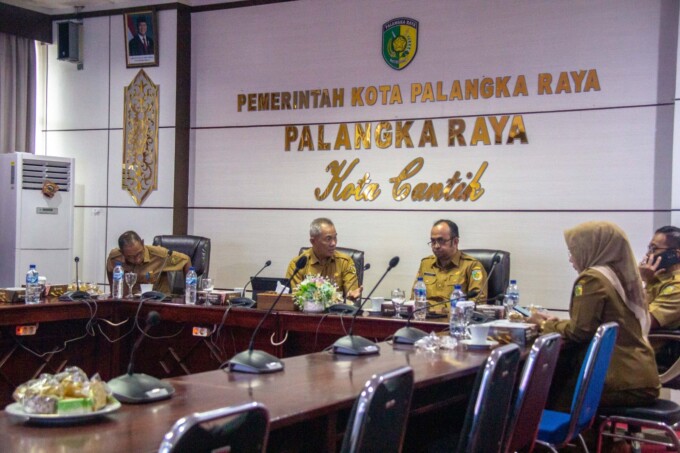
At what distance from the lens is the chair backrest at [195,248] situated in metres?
5.99

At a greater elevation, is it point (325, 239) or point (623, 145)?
point (623, 145)

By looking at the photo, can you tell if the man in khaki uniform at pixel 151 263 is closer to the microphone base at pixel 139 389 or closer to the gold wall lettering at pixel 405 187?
the gold wall lettering at pixel 405 187

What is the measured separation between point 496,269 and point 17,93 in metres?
4.70

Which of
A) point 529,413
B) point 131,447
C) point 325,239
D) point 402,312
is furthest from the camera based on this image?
point 325,239

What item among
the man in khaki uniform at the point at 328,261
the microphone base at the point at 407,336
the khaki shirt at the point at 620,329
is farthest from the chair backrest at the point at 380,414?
the man in khaki uniform at the point at 328,261

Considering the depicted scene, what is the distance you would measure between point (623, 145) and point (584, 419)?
9.77ft

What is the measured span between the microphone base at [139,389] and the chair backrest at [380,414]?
58 centimetres

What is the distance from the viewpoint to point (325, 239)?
5543mm

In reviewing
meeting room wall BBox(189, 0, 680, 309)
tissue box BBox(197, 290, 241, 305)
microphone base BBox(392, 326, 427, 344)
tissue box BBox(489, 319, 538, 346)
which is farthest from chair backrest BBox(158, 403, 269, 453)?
meeting room wall BBox(189, 0, 680, 309)

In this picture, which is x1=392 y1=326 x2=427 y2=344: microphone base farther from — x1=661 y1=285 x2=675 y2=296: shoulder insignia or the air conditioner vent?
the air conditioner vent

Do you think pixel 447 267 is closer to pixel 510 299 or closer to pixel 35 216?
pixel 510 299

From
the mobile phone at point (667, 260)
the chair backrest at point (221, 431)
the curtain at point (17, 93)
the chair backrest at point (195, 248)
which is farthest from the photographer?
the curtain at point (17, 93)

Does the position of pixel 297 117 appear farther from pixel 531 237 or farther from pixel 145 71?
pixel 531 237

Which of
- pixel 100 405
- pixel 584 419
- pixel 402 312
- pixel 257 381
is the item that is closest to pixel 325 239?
pixel 402 312
